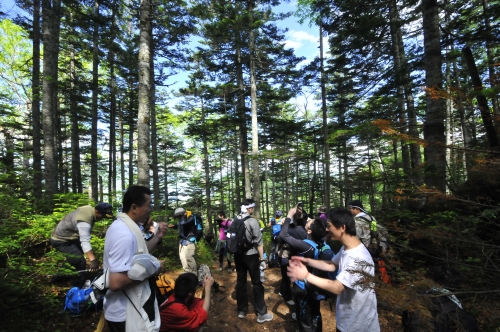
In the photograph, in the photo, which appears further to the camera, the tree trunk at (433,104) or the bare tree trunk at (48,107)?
the bare tree trunk at (48,107)

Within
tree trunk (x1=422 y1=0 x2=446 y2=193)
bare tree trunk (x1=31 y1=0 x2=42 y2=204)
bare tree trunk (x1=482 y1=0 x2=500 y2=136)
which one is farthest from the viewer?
bare tree trunk (x1=31 y1=0 x2=42 y2=204)

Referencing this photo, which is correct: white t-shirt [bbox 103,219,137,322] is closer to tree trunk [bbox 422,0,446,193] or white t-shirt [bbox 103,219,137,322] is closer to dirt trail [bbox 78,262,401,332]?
dirt trail [bbox 78,262,401,332]

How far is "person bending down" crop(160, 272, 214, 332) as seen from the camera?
2557mm

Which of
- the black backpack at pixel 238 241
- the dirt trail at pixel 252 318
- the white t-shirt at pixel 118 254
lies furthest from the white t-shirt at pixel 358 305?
the dirt trail at pixel 252 318

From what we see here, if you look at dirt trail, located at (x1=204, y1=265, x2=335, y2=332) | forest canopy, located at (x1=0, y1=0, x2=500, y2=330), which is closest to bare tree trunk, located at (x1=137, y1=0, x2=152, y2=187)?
forest canopy, located at (x1=0, y1=0, x2=500, y2=330)

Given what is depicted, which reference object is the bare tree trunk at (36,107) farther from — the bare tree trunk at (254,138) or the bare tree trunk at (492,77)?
the bare tree trunk at (492,77)

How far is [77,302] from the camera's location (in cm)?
357

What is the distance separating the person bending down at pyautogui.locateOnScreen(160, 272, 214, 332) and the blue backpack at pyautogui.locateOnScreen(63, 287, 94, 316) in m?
1.87

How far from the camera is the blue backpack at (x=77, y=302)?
3545 mm

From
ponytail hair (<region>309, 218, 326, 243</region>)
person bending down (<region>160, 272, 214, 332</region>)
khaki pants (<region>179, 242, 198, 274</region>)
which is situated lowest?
khaki pants (<region>179, 242, 198, 274</region>)

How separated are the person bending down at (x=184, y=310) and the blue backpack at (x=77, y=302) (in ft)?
6.14

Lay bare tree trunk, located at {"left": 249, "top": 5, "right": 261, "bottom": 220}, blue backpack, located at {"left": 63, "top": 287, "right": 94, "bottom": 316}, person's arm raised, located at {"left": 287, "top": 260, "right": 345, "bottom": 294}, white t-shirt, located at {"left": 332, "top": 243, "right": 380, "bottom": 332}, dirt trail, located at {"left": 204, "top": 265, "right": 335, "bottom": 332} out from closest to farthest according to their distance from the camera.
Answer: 1. person's arm raised, located at {"left": 287, "top": 260, "right": 345, "bottom": 294}
2. white t-shirt, located at {"left": 332, "top": 243, "right": 380, "bottom": 332}
3. blue backpack, located at {"left": 63, "top": 287, "right": 94, "bottom": 316}
4. dirt trail, located at {"left": 204, "top": 265, "right": 335, "bottom": 332}
5. bare tree trunk, located at {"left": 249, "top": 5, "right": 261, "bottom": 220}

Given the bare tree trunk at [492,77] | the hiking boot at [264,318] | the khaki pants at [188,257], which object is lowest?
the hiking boot at [264,318]

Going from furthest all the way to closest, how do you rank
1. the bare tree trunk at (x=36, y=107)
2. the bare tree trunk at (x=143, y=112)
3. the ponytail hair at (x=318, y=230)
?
the bare tree trunk at (x=36, y=107)
the bare tree trunk at (x=143, y=112)
the ponytail hair at (x=318, y=230)
